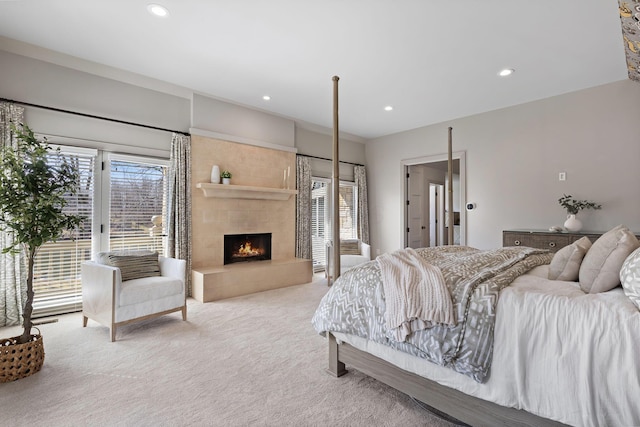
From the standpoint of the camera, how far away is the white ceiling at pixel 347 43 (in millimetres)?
2672

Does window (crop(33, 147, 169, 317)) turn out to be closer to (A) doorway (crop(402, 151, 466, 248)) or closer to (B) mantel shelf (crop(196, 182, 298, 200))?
(B) mantel shelf (crop(196, 182, 298, 200))

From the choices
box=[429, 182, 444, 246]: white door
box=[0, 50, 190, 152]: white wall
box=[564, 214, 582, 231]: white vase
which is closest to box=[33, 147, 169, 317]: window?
box=[0, 50, 190, 152]: white wall

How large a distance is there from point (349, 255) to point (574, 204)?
3.27 meters

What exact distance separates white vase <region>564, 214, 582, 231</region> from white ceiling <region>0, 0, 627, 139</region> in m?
1.77

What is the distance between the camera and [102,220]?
3.79 meters

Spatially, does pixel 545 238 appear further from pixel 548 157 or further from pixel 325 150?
pixel 325 150

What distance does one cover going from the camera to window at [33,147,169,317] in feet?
11.4

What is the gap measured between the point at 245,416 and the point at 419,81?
161 inches

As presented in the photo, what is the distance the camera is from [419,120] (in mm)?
5715

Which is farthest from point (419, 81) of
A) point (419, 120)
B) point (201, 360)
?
point (201, 360)

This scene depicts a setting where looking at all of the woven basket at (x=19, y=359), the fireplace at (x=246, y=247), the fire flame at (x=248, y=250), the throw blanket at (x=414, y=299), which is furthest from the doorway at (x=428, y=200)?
the woven basket at (x=19, y=359)

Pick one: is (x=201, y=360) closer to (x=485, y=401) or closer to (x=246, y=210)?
(x=485, y=401)

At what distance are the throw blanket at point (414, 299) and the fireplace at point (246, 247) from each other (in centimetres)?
354

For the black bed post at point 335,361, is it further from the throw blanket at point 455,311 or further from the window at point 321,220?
the window at point 321,220
